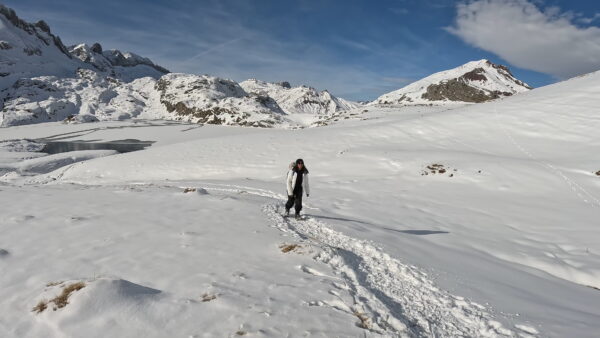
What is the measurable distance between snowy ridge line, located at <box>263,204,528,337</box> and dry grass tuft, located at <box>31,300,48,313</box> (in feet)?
18.9

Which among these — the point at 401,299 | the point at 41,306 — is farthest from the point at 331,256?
the point at 41,306

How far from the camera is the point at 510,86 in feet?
652

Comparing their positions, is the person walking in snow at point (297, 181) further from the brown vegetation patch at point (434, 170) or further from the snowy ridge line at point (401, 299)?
the brown vegetation patch at point (434, 170)

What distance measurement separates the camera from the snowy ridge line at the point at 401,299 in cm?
616

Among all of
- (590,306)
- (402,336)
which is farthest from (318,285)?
(590,306)

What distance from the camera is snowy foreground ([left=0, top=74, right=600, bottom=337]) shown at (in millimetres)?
5922

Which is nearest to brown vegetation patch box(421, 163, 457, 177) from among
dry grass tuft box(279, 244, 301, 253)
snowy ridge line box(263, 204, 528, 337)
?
snowy ridge line box(263, 204, 528, 337)

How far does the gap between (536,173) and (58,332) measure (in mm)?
27076

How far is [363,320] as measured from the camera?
596 cm

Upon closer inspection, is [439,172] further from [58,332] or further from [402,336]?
[58,332]

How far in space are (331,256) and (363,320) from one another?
10.4ft

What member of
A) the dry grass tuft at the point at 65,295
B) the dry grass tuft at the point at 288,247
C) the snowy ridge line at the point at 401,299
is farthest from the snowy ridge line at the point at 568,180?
the dry grass tuft at the point at 65,295

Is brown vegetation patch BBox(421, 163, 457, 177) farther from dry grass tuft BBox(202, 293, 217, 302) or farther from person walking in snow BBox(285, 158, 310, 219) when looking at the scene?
dry grass tuft BBox(202, 293, 217, 302)

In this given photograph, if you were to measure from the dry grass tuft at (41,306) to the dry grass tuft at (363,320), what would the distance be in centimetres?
563
